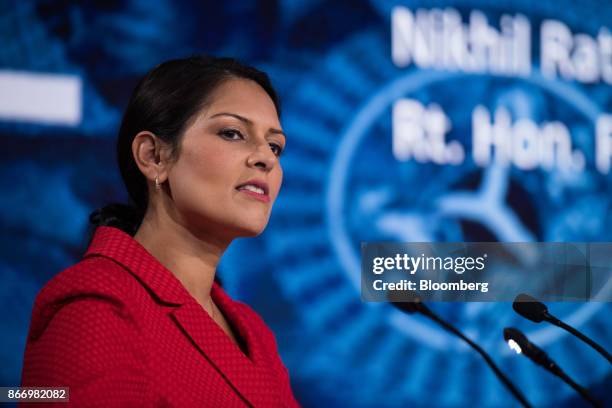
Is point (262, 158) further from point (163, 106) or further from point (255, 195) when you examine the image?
point (163, 106)

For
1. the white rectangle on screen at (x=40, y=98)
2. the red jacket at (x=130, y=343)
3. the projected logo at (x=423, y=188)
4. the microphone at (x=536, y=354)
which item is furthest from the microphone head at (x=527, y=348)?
the white rectangle on screen at (x=40, y=98)

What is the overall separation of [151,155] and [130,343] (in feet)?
1.33

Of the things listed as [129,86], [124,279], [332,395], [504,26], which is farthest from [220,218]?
[504,26]

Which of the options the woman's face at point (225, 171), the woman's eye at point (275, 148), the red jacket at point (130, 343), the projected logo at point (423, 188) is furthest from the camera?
the projected logo at point (423, 188)

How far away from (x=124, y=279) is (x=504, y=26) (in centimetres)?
189

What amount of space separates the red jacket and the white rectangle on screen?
103 centimetres

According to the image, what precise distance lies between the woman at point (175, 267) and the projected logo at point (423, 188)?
32.7 inches

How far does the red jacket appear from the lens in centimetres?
85

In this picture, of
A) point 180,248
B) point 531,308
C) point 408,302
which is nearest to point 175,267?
point 180,248

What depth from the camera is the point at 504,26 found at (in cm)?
241

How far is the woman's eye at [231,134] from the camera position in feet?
3.86

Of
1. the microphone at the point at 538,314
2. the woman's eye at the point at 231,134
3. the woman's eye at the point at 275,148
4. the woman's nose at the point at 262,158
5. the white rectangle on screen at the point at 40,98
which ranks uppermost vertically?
the white rectangle on screen at the point at 40,98

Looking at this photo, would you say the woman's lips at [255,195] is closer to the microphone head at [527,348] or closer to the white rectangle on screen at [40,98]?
the microphone head at [527,348]

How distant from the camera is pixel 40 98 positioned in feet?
6.56
